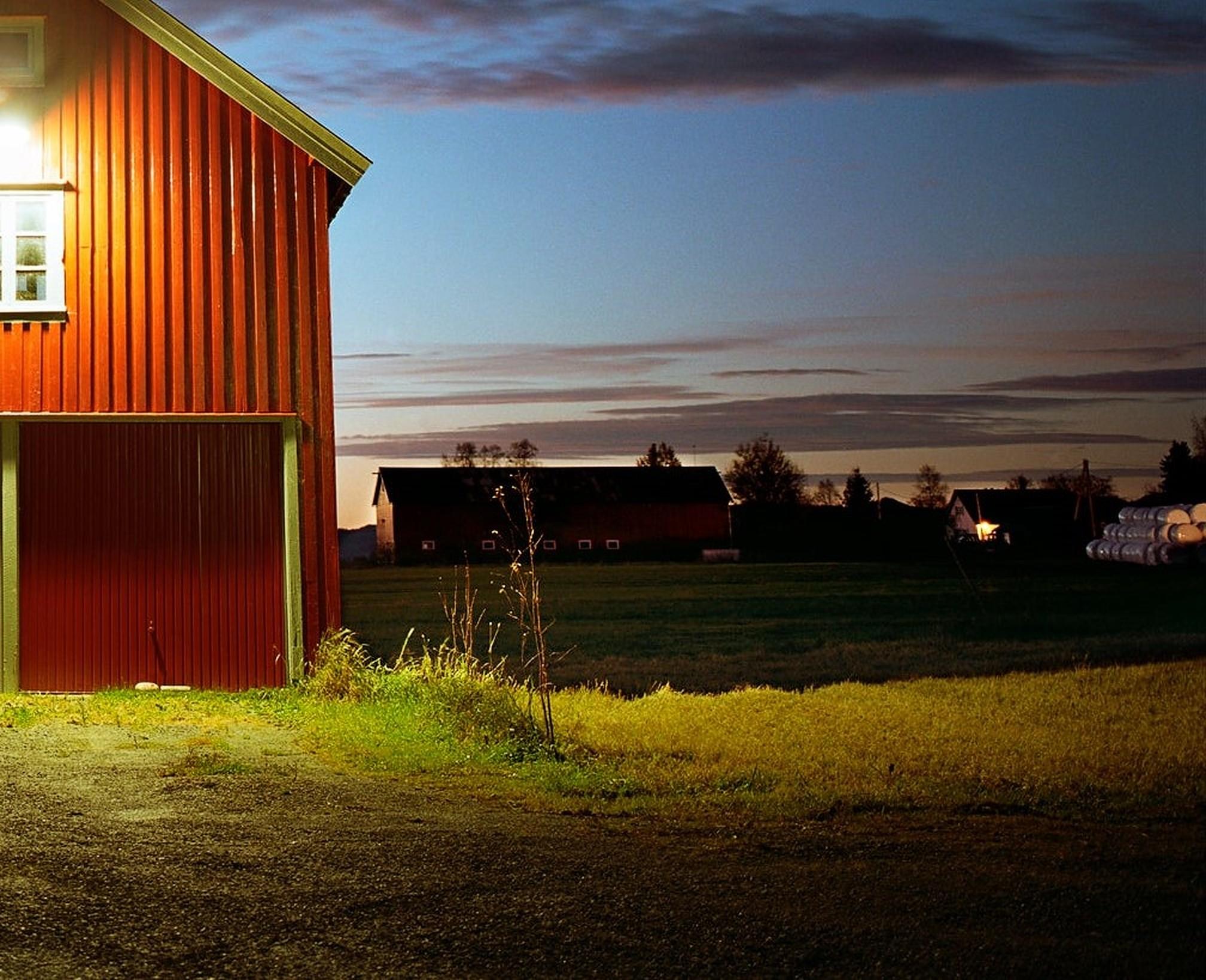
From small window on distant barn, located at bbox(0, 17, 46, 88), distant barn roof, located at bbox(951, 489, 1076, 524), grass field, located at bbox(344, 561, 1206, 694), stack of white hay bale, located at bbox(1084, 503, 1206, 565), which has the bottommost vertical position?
grass field, located at bbox(344, 561, 1206, 694)

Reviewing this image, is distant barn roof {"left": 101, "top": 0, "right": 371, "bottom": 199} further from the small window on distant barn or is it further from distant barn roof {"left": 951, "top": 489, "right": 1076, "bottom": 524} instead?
distant barn roof {"left": 951, "top": 489, "right": 1076, "bottom": 524}

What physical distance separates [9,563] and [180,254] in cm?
382

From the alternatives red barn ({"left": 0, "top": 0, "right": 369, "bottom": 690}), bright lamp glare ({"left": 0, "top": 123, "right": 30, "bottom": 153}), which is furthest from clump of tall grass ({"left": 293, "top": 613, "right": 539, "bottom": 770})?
bright lamp glare ({"left": 0, "top": 123, "right": 30, "bottom": 153})

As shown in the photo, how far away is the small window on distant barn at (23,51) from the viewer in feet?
53.1

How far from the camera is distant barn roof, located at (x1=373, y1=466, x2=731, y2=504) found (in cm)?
8950

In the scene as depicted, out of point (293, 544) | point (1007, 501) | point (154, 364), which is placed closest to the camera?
point (154, 364)

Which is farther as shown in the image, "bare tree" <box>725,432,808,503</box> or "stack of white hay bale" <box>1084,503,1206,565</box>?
"bare tree" <box>725,432,808,503</box>

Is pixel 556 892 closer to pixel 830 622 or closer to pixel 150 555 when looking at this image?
pixel 150 555

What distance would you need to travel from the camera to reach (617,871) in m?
7.33

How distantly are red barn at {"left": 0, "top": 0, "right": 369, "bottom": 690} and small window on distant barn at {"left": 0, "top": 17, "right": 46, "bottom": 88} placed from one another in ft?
0.08

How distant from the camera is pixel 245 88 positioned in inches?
640

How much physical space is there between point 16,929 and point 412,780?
4060 mm

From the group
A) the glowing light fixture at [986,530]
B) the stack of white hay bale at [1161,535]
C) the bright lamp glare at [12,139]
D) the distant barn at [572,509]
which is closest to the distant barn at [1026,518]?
the glowing light fixture at [986,530]

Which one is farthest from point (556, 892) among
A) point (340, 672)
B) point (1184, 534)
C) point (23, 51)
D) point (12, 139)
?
point (1184, 534)
